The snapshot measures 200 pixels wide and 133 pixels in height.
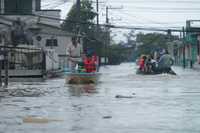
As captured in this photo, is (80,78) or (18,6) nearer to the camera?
(80,78)

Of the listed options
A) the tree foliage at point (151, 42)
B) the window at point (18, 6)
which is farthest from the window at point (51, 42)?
the tree foliage at point (151, 42)

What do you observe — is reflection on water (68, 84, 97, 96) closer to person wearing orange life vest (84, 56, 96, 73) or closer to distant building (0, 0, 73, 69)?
person wearing orange life vest (84, 56, 96, 73)

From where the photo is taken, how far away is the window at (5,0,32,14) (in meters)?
55.0

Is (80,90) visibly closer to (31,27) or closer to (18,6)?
(31,27)

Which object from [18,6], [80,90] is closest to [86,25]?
[18,6]

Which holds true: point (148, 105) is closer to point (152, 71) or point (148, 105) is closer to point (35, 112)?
point (35, 112)

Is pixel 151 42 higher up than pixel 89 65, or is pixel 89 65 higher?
pixel 151 42

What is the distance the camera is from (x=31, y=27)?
52219 millimetres

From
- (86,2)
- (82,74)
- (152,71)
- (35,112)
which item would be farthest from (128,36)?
(35,112)

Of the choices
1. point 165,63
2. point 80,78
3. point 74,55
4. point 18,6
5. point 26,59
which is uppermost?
point 18,6

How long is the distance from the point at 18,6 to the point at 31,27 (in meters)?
5.98

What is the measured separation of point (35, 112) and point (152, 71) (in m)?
25.9

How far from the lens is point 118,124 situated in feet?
37.1

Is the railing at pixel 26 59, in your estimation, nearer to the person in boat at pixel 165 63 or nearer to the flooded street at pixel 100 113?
the person in boat at pixel 165 63
